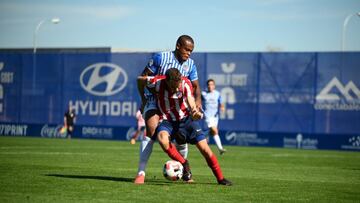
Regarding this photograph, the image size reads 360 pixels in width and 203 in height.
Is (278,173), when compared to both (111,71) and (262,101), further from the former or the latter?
(111,71)

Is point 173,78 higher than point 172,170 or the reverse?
higher

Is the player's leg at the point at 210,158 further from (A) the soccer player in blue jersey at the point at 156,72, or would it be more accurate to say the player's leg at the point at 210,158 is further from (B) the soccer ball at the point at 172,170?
(A) the soccer player in blue jersey at the point at 156,72

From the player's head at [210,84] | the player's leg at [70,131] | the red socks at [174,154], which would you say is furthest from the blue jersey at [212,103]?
Result: the red socks at [174,154]

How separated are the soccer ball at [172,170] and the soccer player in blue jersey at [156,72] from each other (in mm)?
495

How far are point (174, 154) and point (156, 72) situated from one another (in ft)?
4.91

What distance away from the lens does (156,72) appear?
13875 mm

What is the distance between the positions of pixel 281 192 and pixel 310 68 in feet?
80.4

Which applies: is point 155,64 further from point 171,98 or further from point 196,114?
point 196,114

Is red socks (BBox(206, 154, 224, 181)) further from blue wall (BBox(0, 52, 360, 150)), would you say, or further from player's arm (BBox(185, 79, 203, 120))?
blue wall (BBox(0, 52, 360, 150))

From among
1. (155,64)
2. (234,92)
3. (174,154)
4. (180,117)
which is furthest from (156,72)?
(234,92)

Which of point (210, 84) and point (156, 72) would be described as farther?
point (210, 84)

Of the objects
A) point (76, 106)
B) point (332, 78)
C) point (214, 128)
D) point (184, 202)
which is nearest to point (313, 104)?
point (332, 78)

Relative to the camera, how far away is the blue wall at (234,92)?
116 ft

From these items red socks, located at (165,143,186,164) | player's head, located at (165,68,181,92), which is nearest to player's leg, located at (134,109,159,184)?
red socks, located at (165,143,186,164)
